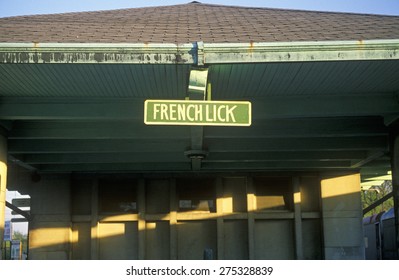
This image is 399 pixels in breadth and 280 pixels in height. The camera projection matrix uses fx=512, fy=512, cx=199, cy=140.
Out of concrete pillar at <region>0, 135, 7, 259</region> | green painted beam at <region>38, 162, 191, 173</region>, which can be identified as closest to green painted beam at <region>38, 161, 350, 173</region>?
green painted beam at <region>38, 162, 191, 173</region>

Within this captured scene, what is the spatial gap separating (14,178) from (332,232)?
11775 mm

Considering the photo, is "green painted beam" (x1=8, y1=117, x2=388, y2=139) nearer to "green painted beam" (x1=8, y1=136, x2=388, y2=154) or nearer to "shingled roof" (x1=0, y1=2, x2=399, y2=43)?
"green painted beam" (x1=8, y1=136, x2=388, y2=154)

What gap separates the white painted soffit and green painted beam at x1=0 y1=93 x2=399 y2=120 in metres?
2.48

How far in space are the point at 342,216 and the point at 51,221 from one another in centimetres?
1057

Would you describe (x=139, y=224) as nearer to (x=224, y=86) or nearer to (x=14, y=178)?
(x=14, y=178)

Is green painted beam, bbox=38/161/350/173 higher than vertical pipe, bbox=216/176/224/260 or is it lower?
higher

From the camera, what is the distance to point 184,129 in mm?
12422

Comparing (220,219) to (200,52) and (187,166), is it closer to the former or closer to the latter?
(187,166)

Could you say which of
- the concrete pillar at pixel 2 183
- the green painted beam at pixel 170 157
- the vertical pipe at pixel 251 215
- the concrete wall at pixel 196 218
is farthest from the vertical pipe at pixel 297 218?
the concrete pillar at pixel 2 183

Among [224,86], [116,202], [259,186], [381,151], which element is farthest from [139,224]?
[224,86]

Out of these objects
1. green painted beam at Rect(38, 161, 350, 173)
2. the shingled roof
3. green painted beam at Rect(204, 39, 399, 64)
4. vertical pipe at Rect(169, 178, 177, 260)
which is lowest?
vertical pipe at Rect(169, 178, 177, 260)

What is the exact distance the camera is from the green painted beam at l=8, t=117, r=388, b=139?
12.3m

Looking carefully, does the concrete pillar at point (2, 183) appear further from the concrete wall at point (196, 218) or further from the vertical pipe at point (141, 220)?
the vertical pipe at point (141, 220)
